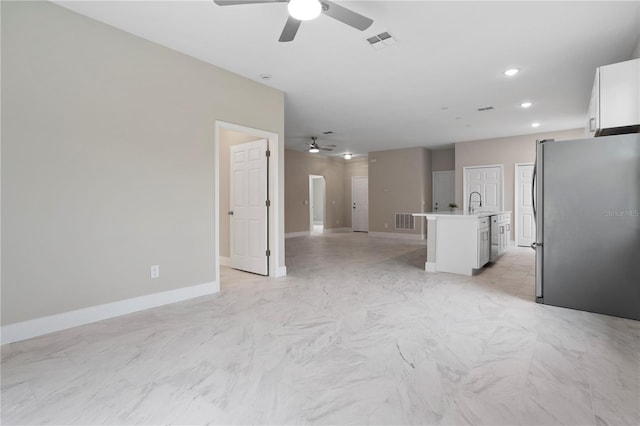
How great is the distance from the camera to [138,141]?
3.23 metres

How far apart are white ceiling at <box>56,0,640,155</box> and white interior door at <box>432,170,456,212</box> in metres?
4.26

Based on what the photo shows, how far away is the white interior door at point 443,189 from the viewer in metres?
10.1

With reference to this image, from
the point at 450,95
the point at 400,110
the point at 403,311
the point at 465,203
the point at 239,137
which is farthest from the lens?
the point at 465,203

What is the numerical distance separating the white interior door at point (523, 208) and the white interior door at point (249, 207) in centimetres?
667

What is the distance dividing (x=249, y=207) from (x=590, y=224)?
423 cm

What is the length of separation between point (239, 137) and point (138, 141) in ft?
7.61

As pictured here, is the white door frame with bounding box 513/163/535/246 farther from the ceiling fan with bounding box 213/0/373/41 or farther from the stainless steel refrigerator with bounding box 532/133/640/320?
the ceiling fan with bounding box 213/0/373/41

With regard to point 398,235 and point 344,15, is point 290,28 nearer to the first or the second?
point 344,15

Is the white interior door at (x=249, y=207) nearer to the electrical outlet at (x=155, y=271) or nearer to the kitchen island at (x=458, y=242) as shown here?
the electrical outlet at (x=155, y=271)

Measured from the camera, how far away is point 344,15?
2334 mm

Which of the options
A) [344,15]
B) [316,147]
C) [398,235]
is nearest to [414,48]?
[344,15]

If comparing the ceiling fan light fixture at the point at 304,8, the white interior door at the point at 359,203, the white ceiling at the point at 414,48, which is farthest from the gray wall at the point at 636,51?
the white interior door at the point at 359,203

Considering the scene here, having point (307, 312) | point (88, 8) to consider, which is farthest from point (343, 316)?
point (88, 8)

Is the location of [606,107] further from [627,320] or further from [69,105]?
[69,105]
